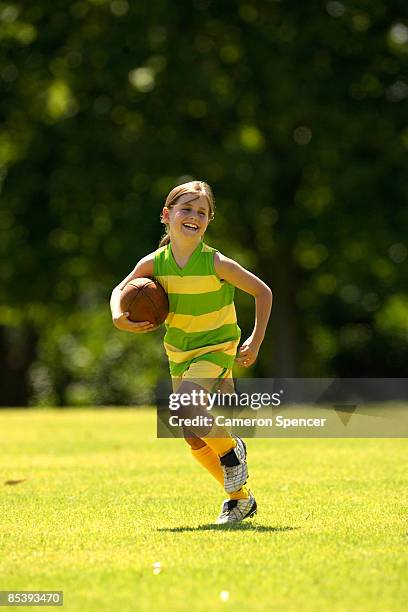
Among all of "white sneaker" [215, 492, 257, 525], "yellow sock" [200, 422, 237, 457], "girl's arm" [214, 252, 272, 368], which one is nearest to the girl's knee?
"yellow sock" [200, 422, 237, 457]

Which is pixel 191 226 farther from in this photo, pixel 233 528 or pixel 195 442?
pixel 233 528

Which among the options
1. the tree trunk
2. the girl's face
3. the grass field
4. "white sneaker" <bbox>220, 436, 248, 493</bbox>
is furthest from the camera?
the tree trunk

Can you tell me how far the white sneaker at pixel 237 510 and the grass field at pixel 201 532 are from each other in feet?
0.35

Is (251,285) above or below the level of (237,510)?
above

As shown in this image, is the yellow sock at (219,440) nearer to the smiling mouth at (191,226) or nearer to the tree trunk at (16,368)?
the smiling mouth at (191,226)

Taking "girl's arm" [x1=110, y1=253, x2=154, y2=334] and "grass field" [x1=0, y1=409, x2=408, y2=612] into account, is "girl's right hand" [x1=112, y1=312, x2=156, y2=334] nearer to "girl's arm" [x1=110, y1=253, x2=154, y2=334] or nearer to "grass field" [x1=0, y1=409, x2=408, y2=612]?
"girl's arm" [x1=110, y1=253, x2=154, y2=334]

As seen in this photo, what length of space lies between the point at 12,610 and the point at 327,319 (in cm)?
2767

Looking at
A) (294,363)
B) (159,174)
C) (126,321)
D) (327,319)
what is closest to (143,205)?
(159,174)

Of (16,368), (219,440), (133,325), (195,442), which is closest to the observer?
(133,325)

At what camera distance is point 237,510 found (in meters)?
7.59

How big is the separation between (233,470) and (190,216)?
5.08 feet

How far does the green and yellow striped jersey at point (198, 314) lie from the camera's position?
761 centimetres

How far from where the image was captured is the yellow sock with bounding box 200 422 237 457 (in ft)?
24.4

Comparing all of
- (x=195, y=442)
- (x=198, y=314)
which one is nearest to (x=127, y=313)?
(x=198, y=314)
